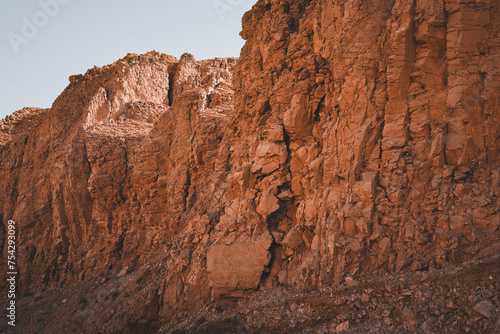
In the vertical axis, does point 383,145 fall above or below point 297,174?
above

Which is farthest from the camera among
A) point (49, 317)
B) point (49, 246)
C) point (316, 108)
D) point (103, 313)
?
point (49, 246)

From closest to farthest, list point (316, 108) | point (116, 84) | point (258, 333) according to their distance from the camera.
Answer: point (258, 333) → point (316, 108) → point (116, 84)

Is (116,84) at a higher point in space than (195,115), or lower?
higher

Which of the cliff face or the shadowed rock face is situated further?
the shadowed rock face

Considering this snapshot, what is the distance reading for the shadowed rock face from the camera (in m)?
8.96

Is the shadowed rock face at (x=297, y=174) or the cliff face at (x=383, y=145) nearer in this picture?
the cliff face at (x=383, y=145)

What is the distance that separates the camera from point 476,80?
8922 millimetres

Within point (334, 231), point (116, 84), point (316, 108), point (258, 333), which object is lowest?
point (258, 333)

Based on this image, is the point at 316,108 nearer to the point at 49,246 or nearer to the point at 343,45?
the point at 343,45

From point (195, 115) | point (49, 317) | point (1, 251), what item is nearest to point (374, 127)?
point (195, 115)

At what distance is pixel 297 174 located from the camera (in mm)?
12586

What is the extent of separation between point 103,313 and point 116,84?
18907mm

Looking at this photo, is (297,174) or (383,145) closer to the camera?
(383,145)

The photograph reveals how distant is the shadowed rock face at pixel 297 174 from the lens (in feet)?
29.4
